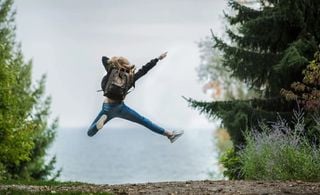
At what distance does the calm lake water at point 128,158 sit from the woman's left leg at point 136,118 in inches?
471

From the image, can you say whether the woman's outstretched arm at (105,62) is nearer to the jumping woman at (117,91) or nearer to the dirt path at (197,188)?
the jumping woman at (117,91)

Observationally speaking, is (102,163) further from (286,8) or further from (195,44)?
(286,8)

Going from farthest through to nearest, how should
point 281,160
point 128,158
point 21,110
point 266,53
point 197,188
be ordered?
1. point 128,158
2. point 21,110
3. point 266,53
4. point 281,160
5. point 197,188

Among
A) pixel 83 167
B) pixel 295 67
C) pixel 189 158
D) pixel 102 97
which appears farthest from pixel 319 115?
pixel 189 158

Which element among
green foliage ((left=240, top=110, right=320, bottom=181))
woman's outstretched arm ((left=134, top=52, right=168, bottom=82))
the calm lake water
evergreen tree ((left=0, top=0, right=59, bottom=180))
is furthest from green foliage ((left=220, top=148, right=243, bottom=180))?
the calm lake water

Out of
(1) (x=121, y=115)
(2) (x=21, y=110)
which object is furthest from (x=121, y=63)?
(2) (x=21, y=110)

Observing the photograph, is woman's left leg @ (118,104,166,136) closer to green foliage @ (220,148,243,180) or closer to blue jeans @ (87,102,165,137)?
blue jeans @ (87,102,165,137)

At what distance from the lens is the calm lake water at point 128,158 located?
903 inches

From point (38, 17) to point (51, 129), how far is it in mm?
4295

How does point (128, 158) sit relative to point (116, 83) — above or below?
above

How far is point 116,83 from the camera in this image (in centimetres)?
933

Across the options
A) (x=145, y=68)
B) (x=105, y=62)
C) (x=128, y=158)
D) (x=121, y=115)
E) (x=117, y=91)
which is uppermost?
(x=128, y=158)

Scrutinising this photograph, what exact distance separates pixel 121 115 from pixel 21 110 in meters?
7.02

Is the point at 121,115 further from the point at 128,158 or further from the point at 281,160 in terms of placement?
the point at 128,158
